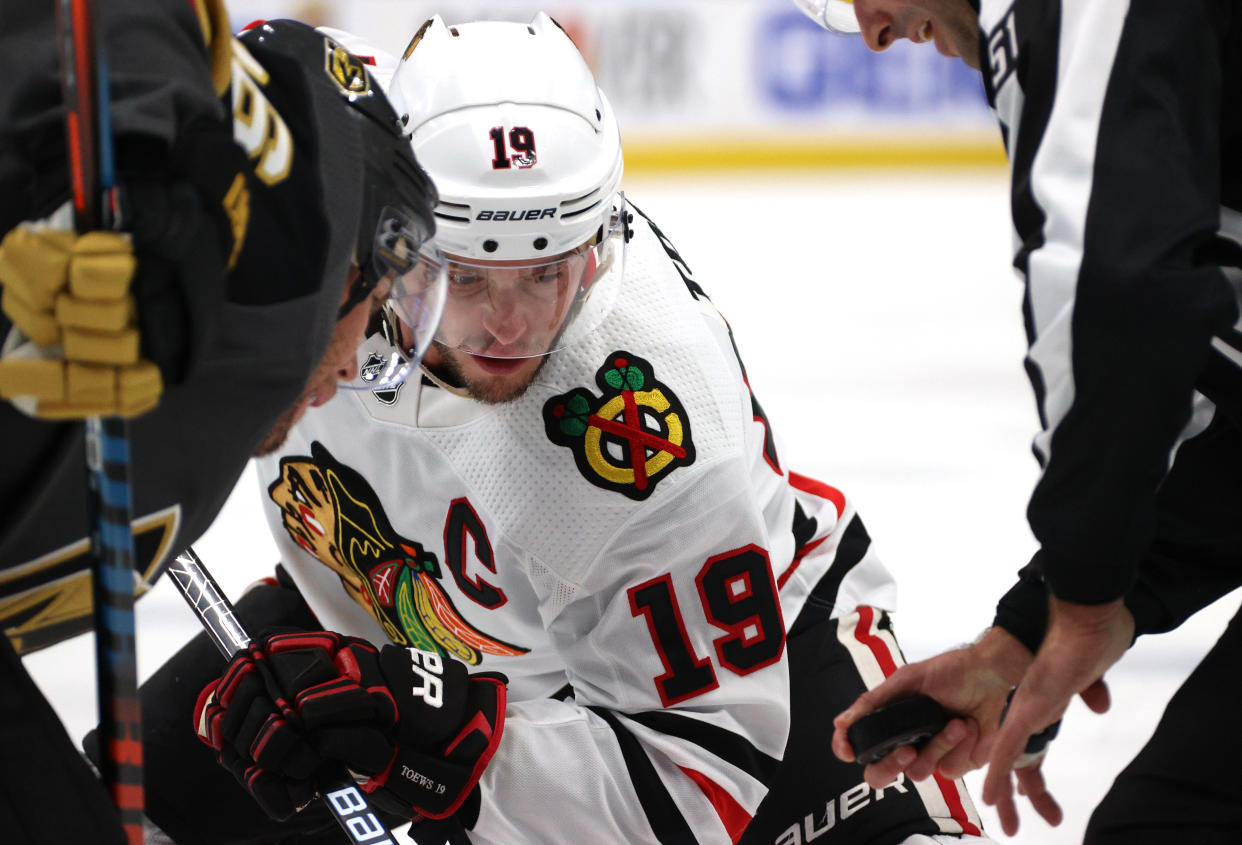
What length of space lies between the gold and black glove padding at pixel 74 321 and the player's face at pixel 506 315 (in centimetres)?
82

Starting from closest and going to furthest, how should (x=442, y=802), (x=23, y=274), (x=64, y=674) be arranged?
(x=23, y=274) < (x=442, y=802) < (x=64, y=674)

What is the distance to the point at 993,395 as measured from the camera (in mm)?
4227

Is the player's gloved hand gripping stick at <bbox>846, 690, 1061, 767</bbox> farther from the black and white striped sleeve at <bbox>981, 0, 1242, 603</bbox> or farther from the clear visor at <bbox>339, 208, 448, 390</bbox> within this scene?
the clear visor at <bbox>339, 208, 448, 390</bbox>

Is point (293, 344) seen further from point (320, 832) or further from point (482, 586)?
point (320, 832)

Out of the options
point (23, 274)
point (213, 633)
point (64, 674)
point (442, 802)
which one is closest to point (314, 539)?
point (213, 633)

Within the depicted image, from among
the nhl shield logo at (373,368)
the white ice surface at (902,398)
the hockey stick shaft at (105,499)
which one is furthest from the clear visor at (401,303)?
the white ice surface at (902,398)

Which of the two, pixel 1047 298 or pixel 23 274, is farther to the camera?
pixel 1047 298

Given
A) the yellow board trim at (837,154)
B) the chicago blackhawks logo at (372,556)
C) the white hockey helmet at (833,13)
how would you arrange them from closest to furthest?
the white hockey helmet at (833,13) < the chicago blackhawks logo at (372,556) < the yellow board trim at (837,154)

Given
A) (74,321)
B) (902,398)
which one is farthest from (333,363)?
(902,398)

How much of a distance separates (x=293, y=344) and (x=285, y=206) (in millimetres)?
112

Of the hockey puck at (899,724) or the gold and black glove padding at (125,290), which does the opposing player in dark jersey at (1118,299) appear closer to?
the hockey puck at (899,724)

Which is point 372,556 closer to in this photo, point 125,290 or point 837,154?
point 125,290

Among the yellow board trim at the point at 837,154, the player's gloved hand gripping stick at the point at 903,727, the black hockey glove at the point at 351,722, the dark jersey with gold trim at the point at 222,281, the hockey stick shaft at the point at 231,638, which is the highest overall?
the dark jersey with gold trim at the point at 222,281

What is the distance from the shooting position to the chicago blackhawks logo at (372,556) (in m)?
1.93
